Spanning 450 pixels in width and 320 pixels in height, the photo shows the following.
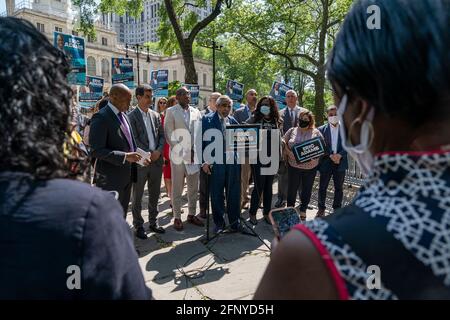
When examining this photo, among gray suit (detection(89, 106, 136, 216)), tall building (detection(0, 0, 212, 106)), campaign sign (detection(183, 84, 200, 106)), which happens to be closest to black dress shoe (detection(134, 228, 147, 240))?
gray suit (detection(89, 106, 136, 216))

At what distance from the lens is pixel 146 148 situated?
4945mm

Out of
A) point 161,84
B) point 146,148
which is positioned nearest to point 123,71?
point 161,84

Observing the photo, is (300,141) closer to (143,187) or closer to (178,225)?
(178,225)

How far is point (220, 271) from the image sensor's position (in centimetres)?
393

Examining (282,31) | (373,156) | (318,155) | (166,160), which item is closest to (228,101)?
(318,155)

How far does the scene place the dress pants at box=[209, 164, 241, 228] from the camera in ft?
17.0

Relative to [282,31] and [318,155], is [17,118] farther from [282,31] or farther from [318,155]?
[282,31]

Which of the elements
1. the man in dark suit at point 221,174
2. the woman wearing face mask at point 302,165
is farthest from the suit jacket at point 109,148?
the woman wearing face mask at point 302,165

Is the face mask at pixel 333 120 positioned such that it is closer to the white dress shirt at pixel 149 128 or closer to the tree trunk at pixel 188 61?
the white dress shirt at pixel 149 128

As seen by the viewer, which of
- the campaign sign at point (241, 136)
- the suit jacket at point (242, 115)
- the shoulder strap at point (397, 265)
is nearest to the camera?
the shoulder strap at point (397, 265)

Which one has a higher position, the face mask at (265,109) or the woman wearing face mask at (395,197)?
the face mask at (265,109)

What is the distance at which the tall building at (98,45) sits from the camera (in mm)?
49750

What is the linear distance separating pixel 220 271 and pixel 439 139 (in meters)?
3.43
